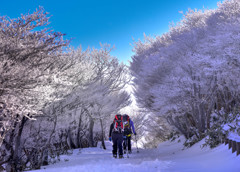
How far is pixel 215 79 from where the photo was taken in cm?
1248

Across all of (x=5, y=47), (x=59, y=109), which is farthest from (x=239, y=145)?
(x=59, y=109)

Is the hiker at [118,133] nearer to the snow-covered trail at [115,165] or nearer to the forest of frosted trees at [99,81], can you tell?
the snow-covered trail at [115,165]

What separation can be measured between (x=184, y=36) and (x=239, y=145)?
396 inches

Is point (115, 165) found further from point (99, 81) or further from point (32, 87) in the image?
point (99, 81)

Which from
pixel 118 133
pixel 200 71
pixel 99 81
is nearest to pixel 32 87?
pixel 118 133

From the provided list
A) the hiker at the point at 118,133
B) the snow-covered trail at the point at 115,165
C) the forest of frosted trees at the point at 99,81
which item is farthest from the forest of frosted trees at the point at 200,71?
the snow-covered trail at the point at 115,165

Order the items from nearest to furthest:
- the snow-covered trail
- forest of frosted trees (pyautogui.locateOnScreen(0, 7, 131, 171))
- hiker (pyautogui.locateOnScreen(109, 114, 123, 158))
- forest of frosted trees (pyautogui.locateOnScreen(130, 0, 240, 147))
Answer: the snow-covered trail → forest of frosted trees (pyautogui.locateOnScreen(0, 7, 131, 171)) → hiker (pyautogui.locateOnScreen(109, 114, 123, 158)) → forest of frosted trees (pyautogui.locateOnScreen(130, 0, 240, 147))

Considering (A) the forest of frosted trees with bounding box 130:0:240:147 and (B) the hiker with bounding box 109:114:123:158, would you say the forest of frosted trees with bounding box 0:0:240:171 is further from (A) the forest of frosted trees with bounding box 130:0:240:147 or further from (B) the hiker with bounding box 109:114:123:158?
(B) the hiker with bounding box 109:114:123:158

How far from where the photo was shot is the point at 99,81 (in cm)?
1822

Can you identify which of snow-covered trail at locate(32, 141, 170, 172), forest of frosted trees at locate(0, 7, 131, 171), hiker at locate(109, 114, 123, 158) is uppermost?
forest of frosted trees at locate(0, 7, 131, 171)

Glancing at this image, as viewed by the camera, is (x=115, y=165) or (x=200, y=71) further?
(x=200, y=71)

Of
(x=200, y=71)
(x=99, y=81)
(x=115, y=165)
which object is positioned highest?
(x=99, y=81)

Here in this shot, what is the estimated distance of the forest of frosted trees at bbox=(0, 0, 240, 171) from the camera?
24.1 feet

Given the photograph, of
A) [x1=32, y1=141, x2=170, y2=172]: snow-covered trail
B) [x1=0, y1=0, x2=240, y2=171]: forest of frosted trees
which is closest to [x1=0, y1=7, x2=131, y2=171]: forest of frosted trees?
[x1=0, y1=0, x2=240, y2=171]: forest of frosted trees
